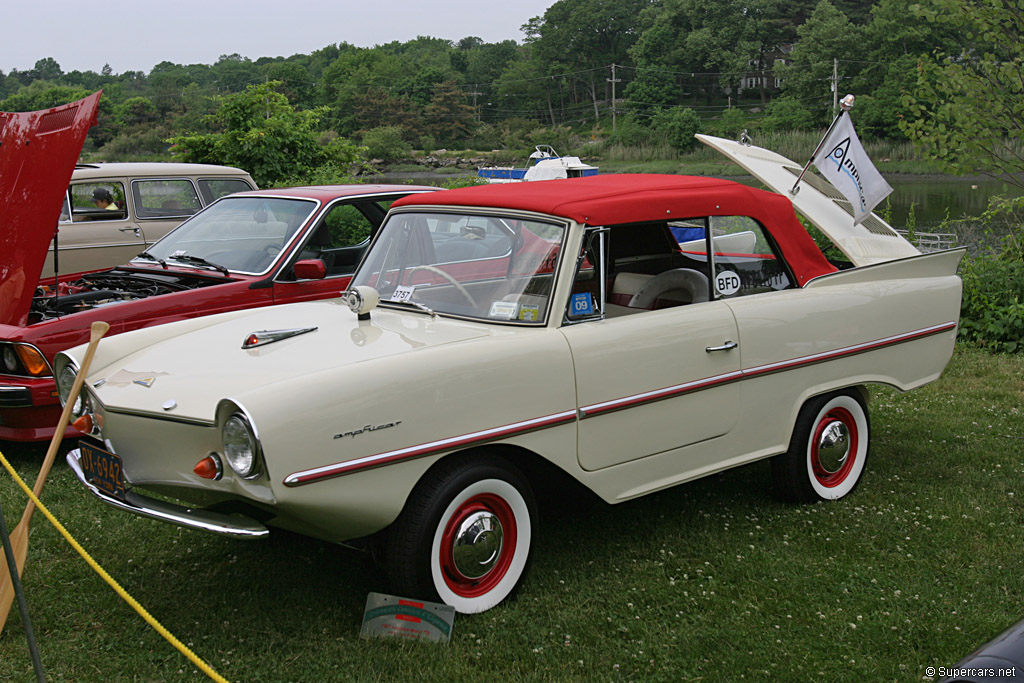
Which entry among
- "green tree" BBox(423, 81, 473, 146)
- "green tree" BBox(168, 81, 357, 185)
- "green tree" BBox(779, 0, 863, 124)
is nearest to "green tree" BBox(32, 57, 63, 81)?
"green tree" BBox(423, 81, 473, 146)

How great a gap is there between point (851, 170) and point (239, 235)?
14.0ft

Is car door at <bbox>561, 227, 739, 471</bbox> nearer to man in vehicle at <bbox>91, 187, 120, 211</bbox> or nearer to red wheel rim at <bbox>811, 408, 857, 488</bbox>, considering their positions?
red wheel rim at <bbox>811, 408, 857, 488</bbox>

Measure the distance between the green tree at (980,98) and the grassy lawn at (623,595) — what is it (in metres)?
Answer: 6.14

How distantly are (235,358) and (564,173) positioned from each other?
15.0 m

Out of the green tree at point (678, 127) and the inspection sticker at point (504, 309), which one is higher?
the inspection sticker at point (504, 309)

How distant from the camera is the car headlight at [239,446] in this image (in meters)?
3.08

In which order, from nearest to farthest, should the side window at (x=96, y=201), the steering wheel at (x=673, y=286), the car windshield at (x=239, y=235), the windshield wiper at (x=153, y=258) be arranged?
the steering wheel at (x=673, y=286) → the car windshield at (x=239, y=235) → the windshield wiper at (x=153, y=258) → the side window at (x=96, y=201)

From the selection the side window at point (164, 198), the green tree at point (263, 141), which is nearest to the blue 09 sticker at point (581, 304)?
the side window at point (164, 198)

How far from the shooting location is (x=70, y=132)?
5.30 m

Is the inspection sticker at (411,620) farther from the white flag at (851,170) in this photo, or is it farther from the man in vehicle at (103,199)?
the man in vehicle at (103,199)

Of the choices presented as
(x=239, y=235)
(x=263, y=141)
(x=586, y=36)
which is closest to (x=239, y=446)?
(x=239, y=235)

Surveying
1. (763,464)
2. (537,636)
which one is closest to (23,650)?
(537,636)

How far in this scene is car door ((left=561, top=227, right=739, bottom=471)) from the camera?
3888 millimetres

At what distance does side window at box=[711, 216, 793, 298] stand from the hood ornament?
6.86 ft
